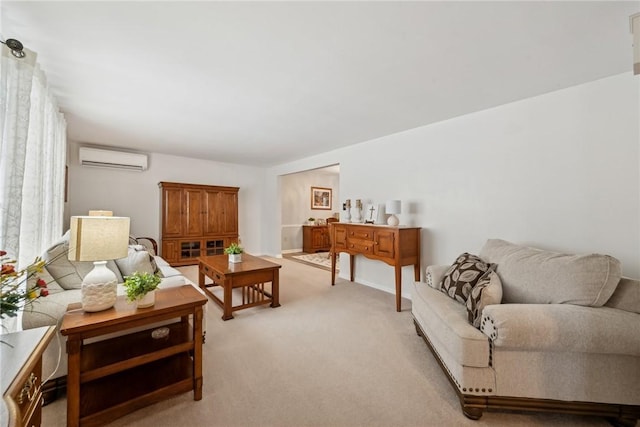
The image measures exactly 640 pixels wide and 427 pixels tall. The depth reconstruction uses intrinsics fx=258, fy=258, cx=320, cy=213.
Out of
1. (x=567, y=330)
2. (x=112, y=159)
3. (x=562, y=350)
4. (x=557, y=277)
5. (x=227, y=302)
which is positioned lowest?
(x=227, y=302)

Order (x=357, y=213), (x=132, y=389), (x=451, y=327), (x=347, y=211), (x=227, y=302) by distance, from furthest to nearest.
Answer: (x=347, y=211), (x=357, y=213), (x=227, y=302), (x=451, y=327), (x=132, y=389)

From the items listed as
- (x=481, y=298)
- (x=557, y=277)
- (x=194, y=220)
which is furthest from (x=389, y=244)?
(x=194, y=220)

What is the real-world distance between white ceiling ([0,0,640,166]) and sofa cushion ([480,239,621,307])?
1450 millimetres

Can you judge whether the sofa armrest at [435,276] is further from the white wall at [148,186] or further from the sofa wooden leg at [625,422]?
the white wall at [148,186]

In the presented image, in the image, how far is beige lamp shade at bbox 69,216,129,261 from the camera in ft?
4.71

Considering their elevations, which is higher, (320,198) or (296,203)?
(320,198)

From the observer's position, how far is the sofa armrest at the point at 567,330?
4.49 ft

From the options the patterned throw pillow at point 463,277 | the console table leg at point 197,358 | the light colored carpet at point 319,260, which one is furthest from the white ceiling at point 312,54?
the light colored carpet at point 319,260

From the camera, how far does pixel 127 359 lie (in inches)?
59.6

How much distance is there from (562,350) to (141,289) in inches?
94.7

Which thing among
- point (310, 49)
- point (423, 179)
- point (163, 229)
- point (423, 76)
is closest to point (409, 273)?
point (423, 179)

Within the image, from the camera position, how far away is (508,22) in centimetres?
153

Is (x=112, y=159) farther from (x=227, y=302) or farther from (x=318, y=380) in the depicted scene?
Result: (x=318, y=380)

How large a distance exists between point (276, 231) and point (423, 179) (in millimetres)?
4201
